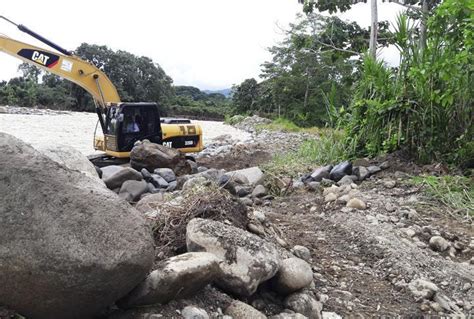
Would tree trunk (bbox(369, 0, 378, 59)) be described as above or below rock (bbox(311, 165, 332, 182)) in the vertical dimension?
above

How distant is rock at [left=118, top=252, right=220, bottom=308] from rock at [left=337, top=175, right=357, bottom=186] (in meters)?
3.65

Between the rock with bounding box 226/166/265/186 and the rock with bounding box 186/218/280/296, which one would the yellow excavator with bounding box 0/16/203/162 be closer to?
the rock with bounding box 226/166/265/186

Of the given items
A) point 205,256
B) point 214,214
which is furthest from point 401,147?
point 205,256

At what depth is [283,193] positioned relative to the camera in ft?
19.5

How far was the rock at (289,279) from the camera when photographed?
9.02ft

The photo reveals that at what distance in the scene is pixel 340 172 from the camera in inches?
239

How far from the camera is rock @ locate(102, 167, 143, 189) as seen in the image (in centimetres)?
630

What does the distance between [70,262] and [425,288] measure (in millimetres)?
2394

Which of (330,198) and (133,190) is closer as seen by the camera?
(330,198)

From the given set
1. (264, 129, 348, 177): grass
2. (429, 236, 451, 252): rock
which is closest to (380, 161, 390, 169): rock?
(264, 129, 348, 177): grass

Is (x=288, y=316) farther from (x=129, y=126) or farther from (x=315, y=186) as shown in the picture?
(x=129, y=126)

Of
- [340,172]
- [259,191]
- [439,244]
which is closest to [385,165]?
[340,172]

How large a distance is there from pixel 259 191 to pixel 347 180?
112 cm

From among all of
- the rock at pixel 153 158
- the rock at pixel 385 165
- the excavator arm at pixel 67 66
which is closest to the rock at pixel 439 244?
the rock at pixel 385 165
